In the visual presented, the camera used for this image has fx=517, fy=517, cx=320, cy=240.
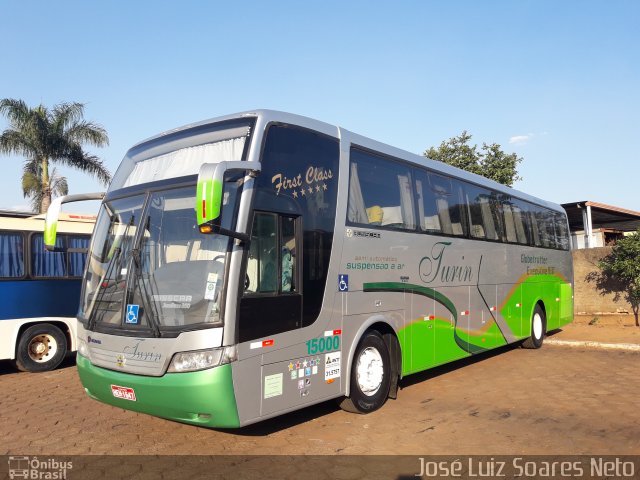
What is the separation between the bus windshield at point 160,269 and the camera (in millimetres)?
4824

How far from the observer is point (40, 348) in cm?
979

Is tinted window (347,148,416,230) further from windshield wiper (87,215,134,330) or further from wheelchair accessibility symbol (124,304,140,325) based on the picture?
wheelchair accessibility symbol (124,304,140,325)

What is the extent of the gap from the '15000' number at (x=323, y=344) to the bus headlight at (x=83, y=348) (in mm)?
2405

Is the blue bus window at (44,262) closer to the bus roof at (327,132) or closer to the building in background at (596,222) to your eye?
the bus roof at (327,132)

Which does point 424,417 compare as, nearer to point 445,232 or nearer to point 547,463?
point 547,463

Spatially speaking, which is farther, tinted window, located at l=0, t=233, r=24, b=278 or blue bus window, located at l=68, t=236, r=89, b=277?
blue bus window, located at l=68, t=236, r=89, b=277

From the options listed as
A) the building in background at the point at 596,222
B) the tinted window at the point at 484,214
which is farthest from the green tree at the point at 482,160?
the tinted window at the point at 484,214

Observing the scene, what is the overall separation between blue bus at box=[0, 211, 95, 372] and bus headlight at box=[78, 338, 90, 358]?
4281 millimetres

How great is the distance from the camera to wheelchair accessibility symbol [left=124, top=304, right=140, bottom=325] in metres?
5.02

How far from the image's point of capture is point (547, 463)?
4.85 m

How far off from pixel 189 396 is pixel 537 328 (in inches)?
374

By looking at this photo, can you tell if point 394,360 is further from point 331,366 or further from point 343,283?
point 343,283

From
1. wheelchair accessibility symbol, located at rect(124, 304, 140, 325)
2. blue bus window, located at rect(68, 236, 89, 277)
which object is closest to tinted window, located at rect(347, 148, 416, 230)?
wheelchair accessibility symbol, located at rect(124, 304, 140, 325)

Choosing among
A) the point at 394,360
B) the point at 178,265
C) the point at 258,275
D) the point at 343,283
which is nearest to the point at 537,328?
the point at 394,360
